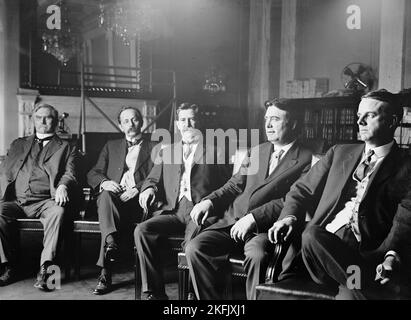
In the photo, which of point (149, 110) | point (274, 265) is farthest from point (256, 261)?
point (149, 110)

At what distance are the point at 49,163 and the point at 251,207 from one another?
4.67 feet

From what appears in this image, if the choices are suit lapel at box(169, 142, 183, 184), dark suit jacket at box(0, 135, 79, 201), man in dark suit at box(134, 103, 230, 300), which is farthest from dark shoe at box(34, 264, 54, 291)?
suit lapel at box(169, 142, 183, 184)

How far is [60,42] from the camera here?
6.12 m

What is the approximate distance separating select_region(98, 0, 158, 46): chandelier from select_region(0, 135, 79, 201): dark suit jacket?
2.86m

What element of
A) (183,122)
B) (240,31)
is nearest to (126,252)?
(183,122)

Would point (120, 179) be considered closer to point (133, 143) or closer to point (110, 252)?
point (133, 143)

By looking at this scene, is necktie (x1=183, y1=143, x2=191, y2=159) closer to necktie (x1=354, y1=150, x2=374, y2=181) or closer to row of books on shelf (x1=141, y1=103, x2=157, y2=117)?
necktie (x1=354, y1=150, x2=374, y2=181)

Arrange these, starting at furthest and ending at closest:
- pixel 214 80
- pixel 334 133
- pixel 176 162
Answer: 1. pixel 214 80
2. pixel 334 133
3. pixel 176 162

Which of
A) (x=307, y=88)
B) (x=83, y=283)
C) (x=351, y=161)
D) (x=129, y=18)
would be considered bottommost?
(x=83, y=283)

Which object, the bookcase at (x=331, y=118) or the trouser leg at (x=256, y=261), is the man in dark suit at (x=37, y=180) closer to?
the trouser leg at (x=256, y=261)

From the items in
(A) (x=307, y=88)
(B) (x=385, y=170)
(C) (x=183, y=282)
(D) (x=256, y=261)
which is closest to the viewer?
(B) (x=385, y=170)

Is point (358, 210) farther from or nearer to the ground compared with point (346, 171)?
nearer to the ground

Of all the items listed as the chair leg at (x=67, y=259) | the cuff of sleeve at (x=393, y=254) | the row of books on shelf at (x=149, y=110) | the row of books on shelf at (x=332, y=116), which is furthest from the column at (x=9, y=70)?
the cuff of sleeve at (x=393, y=254)

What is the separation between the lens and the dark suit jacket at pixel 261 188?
2.41 metres
